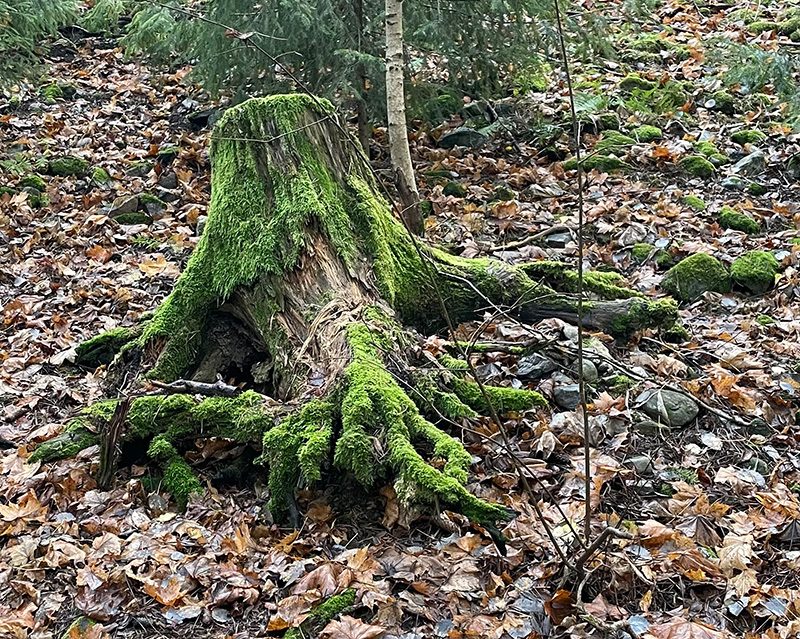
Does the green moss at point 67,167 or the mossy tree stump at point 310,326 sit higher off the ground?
the green moss at point 67,167

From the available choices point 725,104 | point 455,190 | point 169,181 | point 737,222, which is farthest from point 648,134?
point 169,181

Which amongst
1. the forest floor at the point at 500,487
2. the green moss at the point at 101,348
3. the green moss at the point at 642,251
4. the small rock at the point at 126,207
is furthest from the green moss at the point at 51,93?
the green moss at the point at 642,251

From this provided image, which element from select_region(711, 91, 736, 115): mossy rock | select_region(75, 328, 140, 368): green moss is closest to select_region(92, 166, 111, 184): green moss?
select_region(75, 328, 140, 368): green moss

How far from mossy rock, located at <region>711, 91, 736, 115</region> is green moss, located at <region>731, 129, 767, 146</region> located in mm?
884

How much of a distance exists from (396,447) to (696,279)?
367 centimetres

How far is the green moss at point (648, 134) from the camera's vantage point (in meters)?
9.14

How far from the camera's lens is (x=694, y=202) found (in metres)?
7.64

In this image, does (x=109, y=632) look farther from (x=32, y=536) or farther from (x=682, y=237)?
(x=682, y=237)

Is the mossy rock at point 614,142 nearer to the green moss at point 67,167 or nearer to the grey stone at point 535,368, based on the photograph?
the grey stone at point 535,368

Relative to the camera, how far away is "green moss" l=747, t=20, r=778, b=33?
37.6ft

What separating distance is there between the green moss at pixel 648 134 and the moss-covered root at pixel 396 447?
257 inches

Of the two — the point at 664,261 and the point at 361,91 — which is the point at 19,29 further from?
the point at 664,261

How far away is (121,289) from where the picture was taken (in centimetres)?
668

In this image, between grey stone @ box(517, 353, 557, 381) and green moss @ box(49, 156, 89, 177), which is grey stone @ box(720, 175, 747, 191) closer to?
grey stone @ box(517, 353, 557, 381)
